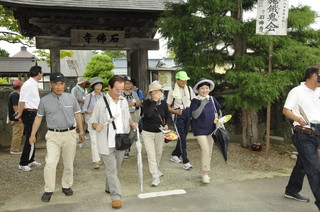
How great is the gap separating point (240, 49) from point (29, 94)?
A: 4.73 metres

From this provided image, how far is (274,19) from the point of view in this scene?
5.85 m

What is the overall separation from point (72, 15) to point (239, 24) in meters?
5.11

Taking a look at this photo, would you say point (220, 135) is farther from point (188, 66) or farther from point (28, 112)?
point (28, 112)

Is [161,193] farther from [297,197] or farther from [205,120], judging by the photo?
[297,197]

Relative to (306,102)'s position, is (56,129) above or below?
below

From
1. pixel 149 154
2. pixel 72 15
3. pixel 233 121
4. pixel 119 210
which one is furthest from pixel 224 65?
pixel 72 15

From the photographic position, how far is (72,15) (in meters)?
8.47

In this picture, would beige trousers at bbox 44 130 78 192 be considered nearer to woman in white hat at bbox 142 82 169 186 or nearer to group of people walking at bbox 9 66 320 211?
group of people walking at bbox 9 66 320 211

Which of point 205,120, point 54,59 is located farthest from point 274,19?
point 54,59

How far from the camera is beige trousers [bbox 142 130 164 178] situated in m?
4.54

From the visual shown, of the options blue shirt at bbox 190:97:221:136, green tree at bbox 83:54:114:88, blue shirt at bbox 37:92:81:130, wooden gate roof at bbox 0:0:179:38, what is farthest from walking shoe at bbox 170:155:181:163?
green tree at bbox 83:54:114:88

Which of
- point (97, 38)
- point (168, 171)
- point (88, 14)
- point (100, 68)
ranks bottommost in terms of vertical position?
point (168, 171)

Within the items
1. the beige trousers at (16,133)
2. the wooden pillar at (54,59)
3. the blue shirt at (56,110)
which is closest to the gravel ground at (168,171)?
the beige trousers at (16,133)

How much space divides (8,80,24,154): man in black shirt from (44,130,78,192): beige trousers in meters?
2.94
